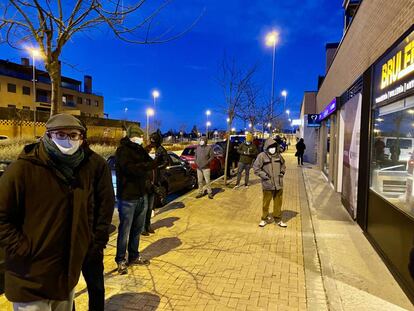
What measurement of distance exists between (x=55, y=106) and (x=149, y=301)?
2.59m

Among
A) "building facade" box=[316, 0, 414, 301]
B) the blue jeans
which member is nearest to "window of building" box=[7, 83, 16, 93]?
"building facade" box=[316, 0, 414, 301]

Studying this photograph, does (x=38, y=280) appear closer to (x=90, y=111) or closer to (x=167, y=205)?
(x=167, y=205)

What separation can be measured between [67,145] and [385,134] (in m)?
4.98

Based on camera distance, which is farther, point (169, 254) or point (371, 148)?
point (371, 148)

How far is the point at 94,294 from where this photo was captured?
323 cm

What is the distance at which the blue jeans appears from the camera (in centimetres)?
455

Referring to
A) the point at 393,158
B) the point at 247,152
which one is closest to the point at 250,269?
the point at 393,158

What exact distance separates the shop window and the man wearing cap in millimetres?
3805

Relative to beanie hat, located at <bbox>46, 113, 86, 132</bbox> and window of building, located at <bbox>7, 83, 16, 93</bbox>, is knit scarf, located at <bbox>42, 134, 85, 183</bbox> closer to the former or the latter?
beanie hat, located at <bbox>46, 113, 86, 132</bbox>

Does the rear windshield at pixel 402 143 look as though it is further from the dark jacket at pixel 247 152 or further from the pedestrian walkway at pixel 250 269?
the dark jacket at pixel 247 152

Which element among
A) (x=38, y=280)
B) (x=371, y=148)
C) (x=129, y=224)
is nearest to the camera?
(x=38, y=280)

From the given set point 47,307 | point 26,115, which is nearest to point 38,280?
point 47,307

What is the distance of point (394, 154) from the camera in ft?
16.9

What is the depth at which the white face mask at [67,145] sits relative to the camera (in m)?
A: 2.43
